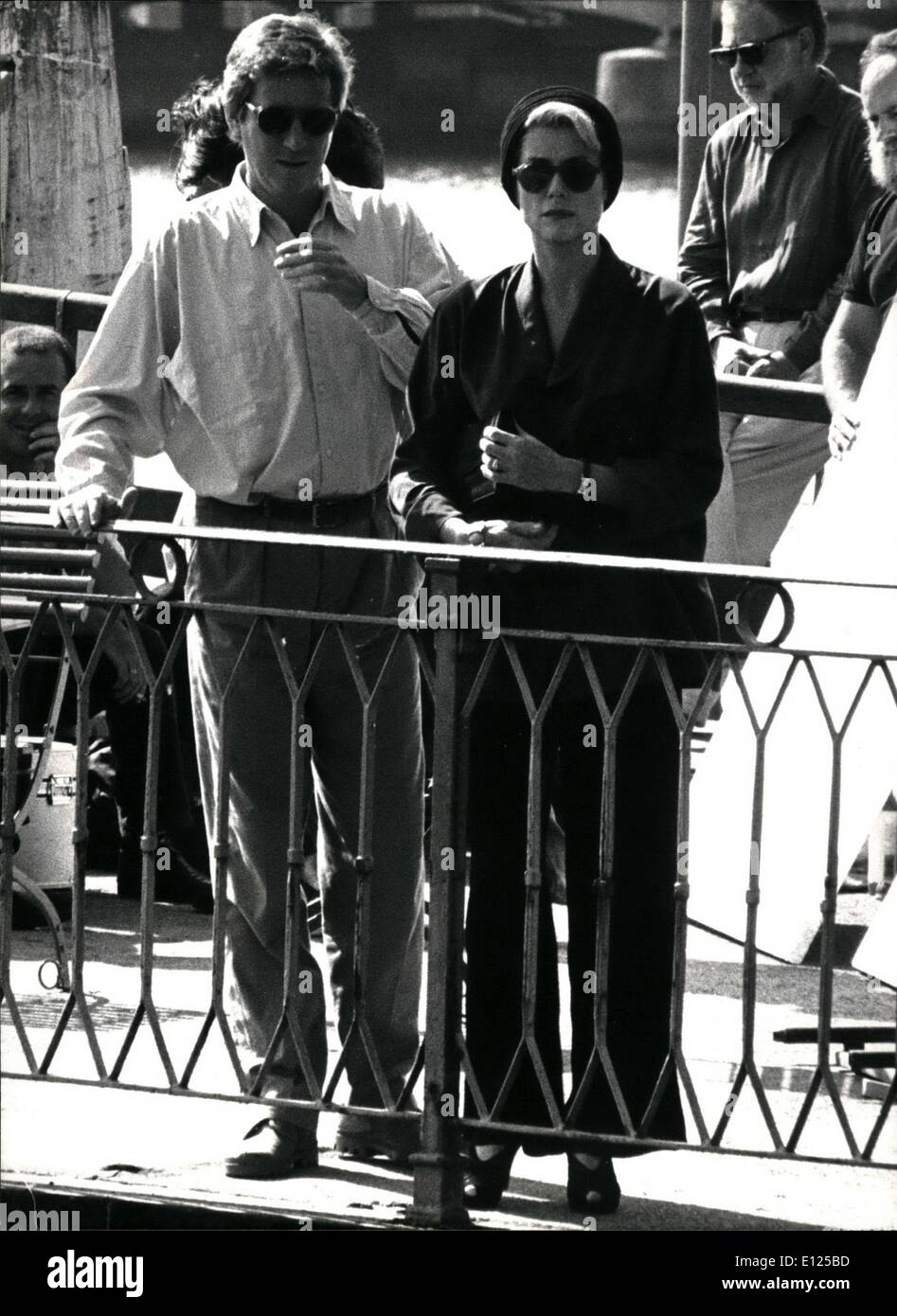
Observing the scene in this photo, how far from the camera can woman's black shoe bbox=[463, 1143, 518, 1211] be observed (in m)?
4.46

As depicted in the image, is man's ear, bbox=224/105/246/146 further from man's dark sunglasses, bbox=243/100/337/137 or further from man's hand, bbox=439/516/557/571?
man's hand, bbox=439/516/557/571

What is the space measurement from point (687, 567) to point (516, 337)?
683 millimetres

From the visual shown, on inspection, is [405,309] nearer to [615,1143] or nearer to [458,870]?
[458,870]

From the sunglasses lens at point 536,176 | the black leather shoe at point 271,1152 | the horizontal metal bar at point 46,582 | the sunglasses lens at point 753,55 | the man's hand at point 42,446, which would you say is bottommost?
the black leather shoe at point 271,1152

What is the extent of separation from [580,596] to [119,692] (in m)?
2.68

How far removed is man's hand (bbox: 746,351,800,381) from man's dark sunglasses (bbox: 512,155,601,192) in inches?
78.5

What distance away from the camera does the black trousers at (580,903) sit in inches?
177

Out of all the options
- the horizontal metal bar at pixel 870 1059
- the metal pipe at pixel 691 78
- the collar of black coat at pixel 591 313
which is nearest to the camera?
the collar of black coat at pixel 591 313

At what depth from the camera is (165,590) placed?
4727 millimetres

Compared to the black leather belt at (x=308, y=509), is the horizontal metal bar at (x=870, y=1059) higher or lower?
lower

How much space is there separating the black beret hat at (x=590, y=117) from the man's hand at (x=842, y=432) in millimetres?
1246

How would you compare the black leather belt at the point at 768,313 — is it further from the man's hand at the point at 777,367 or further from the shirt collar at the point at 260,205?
the shirt collar at the point at 260,205

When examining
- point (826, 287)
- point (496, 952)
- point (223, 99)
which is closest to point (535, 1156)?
point (496, 952)

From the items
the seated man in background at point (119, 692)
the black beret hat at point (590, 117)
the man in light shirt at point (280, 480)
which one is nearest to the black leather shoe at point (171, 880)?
the seated man in background at point (119, 692)
